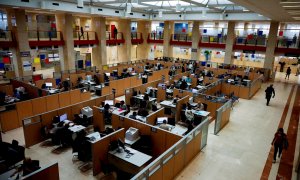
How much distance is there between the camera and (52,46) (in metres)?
18.0

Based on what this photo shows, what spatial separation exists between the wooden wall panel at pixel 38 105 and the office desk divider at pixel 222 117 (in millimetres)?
8261

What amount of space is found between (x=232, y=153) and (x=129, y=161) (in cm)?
418

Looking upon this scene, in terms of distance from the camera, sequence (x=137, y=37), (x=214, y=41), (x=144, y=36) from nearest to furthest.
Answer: (x=214, y=41)
(x=137, y=37)
(x=144, y=36)

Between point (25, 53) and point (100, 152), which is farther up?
point (25, 53)

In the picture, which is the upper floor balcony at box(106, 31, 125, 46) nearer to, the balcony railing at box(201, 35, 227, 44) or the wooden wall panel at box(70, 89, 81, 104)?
the balcony railing at box(201, 35, 227, 44)

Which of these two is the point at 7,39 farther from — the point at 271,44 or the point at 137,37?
the point at 271,44

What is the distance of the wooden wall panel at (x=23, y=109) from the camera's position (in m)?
9.65

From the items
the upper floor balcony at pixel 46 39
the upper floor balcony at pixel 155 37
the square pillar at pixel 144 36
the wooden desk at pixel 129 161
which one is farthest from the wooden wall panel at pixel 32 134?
the upper floor balcony at pixel 155 37

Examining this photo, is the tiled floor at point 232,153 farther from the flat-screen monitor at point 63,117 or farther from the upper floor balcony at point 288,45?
the upper floor balcony at point 288,45

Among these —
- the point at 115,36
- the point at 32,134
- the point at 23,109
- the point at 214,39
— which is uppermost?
the point at 115,36

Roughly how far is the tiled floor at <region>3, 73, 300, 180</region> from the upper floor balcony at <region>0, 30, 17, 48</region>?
8.45 meters

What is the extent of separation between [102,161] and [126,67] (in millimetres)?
12824

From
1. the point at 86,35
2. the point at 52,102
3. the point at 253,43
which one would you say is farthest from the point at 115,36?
the point at 52,102

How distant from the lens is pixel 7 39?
1605cm
